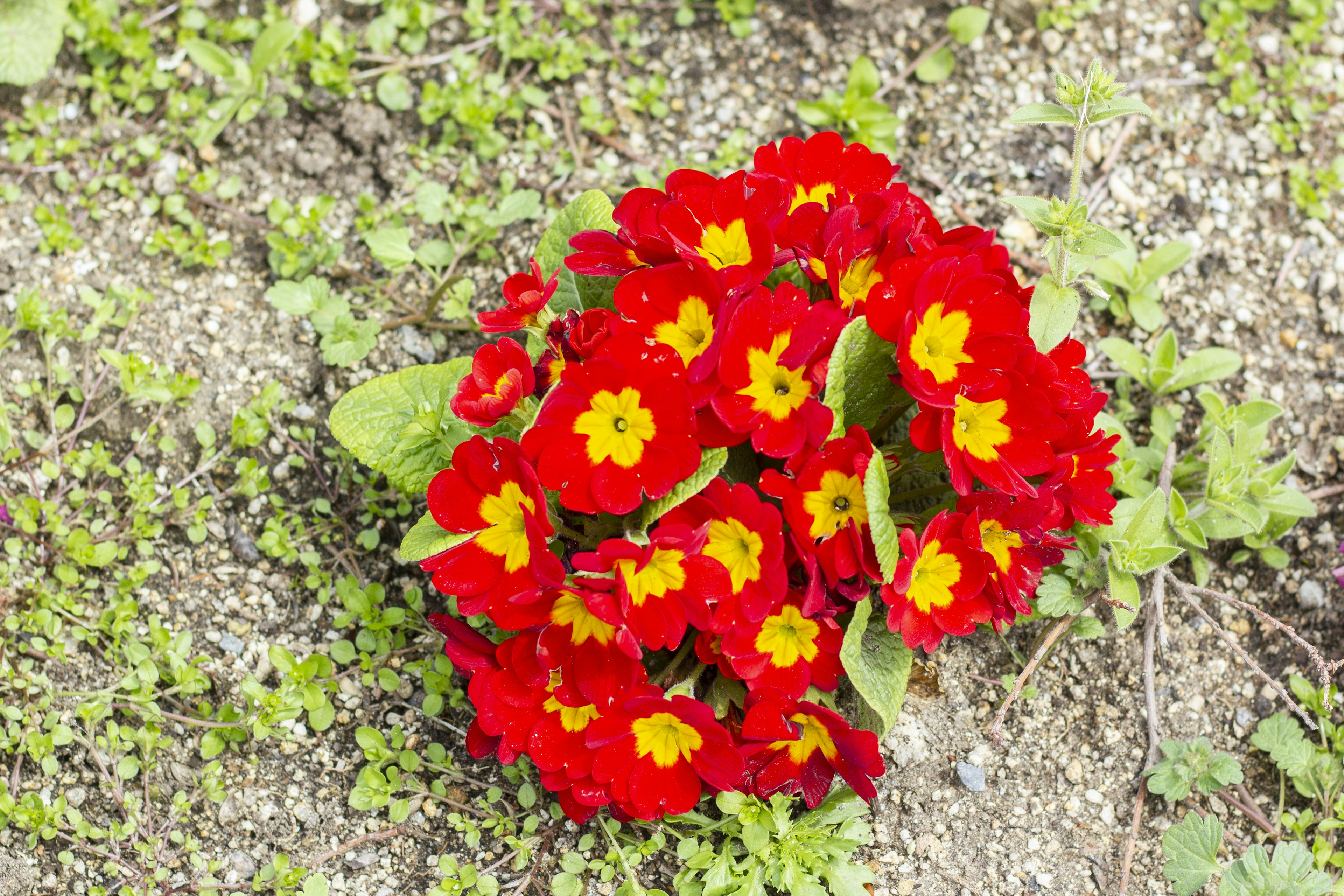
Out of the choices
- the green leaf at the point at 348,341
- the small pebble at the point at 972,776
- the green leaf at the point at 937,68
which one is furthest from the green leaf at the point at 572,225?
the small pebble at the point at 972,776

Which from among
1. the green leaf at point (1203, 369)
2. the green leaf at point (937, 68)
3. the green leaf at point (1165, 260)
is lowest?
the green leaf at point (1203, 369)

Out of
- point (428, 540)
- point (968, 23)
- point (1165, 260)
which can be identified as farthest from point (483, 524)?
point (968, 23)

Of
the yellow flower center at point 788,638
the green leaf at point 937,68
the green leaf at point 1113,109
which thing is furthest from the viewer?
the green leaf at point 937,68

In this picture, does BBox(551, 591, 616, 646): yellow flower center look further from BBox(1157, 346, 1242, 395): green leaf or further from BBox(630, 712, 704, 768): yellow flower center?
BBox(1157, 346, 1242, 395): green leaf

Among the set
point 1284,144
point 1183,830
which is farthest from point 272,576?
point 1284,144

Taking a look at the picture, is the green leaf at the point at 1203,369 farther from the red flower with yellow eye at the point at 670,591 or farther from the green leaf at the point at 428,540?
the green leaf at the point at 428,540

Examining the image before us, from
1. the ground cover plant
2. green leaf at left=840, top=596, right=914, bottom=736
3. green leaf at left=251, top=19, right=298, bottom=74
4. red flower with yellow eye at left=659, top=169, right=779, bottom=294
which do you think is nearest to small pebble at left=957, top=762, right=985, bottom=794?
the ground cover plant
